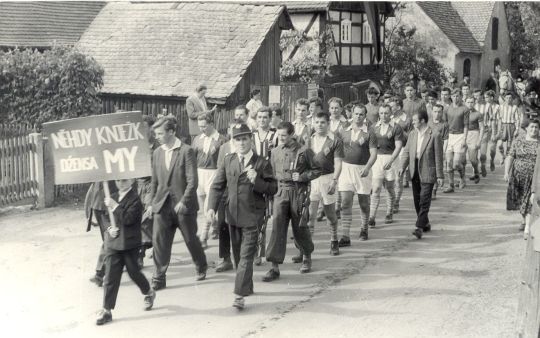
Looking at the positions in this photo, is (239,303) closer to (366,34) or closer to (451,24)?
(366,34)

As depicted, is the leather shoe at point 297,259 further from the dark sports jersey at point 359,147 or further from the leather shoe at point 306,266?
the dark sports jersey at point 359,147

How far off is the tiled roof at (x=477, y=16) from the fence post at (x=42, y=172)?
2808 centimetres

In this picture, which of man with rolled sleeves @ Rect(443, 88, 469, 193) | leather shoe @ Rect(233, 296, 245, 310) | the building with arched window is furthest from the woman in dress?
the building with arched window

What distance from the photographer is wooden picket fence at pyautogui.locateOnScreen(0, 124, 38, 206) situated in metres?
12.7

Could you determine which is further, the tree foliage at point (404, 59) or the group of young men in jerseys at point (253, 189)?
the tree foliage at point (404, 59)

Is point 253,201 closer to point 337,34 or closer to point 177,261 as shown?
point 177,261

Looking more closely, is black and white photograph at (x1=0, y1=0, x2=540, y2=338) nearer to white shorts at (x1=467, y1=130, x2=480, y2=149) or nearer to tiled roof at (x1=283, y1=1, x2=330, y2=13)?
white shorts at (x1=467, y1=130, x2=480, y2=149)

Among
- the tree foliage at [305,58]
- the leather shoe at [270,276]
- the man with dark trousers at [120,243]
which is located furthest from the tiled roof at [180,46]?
the man with dark trousers at [120,243]

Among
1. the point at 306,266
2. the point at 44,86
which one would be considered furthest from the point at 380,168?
the point at 44,86

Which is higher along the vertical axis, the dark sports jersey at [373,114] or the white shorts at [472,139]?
the dark sports jersey at [373,114]

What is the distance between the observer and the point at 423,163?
10.9 metres

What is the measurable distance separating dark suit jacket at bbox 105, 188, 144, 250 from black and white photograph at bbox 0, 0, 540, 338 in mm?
20

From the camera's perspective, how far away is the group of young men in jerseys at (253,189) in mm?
7398

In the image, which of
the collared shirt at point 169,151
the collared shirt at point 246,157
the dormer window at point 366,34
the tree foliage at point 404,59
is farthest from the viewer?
the tree foliage at point 404,59
